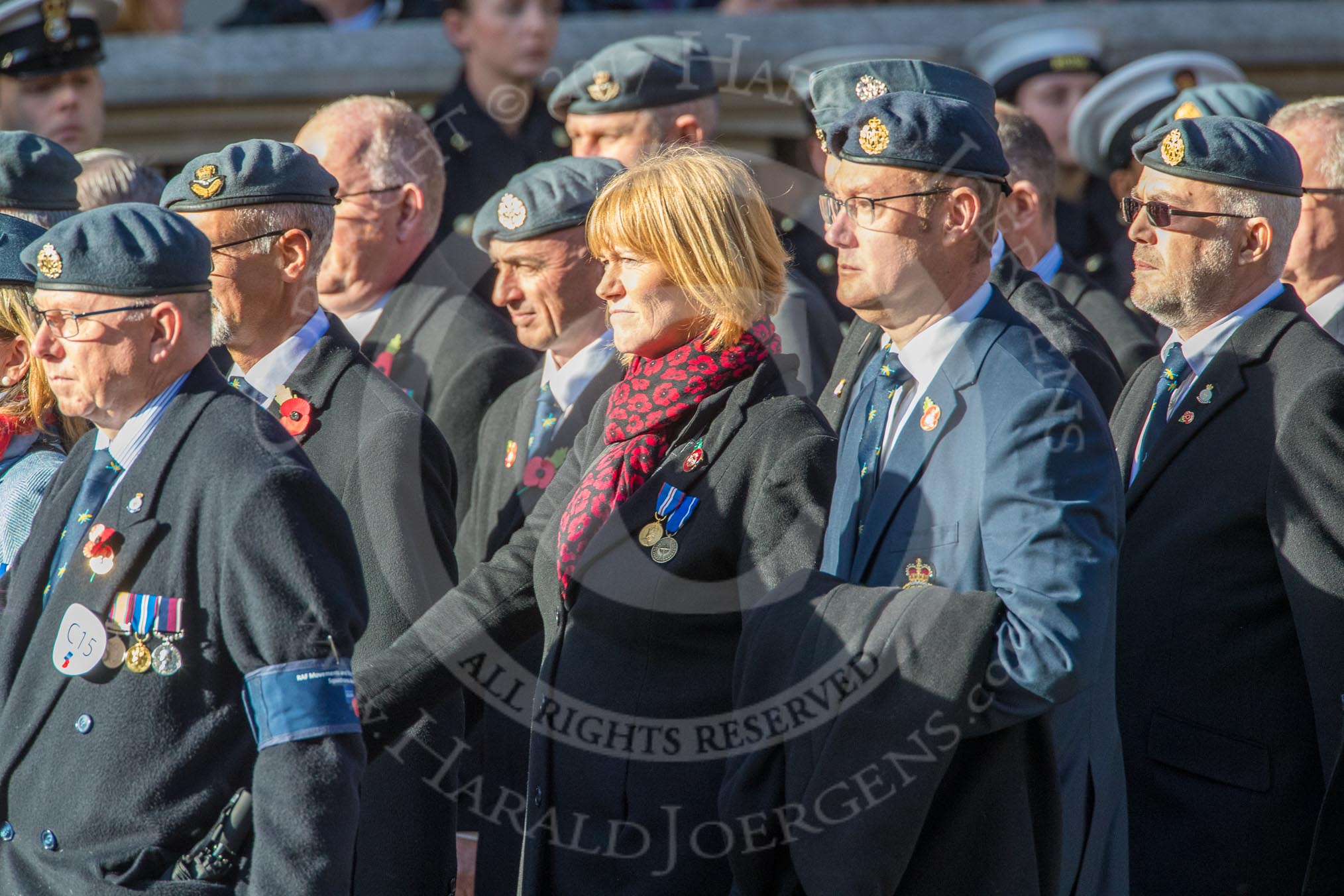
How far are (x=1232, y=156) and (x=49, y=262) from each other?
245cm

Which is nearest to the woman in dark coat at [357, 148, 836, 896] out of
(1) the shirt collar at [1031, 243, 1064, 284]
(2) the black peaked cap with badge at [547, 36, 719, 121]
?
(1) the shirt collar at [1031, 243, 1064, 284]

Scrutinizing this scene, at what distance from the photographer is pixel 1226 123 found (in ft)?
12.6

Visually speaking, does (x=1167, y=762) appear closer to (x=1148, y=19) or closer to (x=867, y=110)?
(x=867, y=110)

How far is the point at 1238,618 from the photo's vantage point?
354 cm

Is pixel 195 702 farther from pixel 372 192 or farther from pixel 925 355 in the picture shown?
pixel 372 192

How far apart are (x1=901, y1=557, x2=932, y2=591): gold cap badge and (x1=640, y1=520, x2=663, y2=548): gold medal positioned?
45cm

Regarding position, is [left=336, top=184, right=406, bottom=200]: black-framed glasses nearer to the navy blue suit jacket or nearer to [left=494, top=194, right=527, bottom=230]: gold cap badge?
[left=494, top=194, right=527, bottom=230]: gold cap badge

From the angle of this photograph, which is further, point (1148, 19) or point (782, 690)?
point (1148, 19)

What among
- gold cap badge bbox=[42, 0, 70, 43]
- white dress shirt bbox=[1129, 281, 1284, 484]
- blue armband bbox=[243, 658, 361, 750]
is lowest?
gold cap badge bbox=[42, 0, 70, 43]

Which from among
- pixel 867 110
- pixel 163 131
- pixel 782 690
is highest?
pixel 867 110

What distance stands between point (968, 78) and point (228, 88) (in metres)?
4.74

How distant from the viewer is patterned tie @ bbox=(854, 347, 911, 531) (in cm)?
314

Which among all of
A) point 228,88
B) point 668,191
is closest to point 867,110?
point 668,191

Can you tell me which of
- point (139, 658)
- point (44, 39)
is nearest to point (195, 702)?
point (139, 658)
